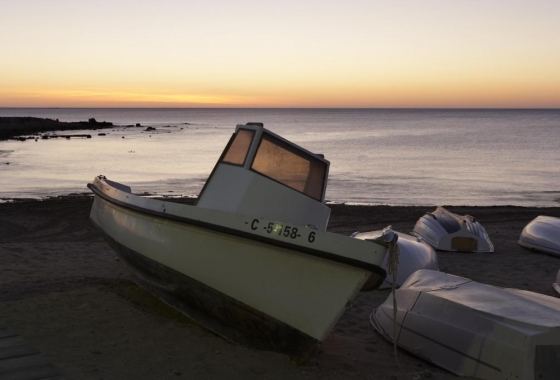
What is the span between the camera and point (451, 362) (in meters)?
6.40

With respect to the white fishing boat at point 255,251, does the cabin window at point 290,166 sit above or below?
above

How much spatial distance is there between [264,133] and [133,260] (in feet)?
8.37

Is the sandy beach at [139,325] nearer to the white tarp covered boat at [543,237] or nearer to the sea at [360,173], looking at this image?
the white tarp covered boat at [543,237]

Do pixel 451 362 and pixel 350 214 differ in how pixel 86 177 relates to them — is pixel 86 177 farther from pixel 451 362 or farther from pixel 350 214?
pixel 451 362

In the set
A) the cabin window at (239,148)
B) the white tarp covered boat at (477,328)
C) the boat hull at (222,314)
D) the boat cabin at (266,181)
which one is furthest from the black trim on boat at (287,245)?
the cabin window at (239,148)

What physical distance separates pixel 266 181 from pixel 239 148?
2.02ft

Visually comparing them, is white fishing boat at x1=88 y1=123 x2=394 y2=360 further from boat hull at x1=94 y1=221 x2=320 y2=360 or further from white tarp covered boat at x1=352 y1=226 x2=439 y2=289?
white tarp covered boat at x1=352 y1=226 x2=439 y2=289

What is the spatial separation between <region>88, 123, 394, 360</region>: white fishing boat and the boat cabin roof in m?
0.01

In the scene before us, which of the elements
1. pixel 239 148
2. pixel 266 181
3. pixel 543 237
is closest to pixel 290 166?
pixel 266 181

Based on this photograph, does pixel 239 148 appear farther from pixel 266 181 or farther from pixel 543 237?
pixel 543 237

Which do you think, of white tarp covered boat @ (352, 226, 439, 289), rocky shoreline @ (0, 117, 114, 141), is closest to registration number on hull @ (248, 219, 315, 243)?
white tarp covered boat @ (352, 226, 439, 289)

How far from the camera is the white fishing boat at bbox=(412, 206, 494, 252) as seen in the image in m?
13.3

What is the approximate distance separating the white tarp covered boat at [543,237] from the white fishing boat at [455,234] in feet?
2.80

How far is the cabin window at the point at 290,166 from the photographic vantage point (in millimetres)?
7488
